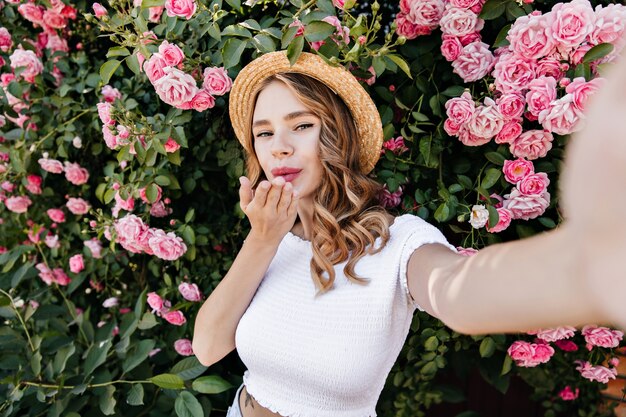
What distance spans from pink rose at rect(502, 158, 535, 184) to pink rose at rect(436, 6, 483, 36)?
1.19 ft

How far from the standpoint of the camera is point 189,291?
1803 millimetres

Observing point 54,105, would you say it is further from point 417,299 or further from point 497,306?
point 497,306

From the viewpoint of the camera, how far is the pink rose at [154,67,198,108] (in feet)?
4.66

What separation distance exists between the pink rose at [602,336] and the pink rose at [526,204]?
40cm

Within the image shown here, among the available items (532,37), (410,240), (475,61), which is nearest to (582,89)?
(532,37)

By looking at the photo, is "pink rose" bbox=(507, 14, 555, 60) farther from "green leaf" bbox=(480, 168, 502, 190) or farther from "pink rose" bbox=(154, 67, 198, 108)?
"pink rose" bbox=(154, 67, 198, 108)

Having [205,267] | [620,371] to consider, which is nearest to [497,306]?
[205,267]

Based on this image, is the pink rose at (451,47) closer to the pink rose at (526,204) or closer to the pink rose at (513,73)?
the pink rose at (513,73)

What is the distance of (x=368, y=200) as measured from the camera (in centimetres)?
146

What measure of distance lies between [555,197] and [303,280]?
73cm

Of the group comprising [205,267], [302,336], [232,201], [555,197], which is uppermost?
[555,197]

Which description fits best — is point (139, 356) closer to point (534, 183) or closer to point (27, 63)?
point (27, 63)

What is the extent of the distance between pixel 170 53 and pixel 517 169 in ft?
3.26

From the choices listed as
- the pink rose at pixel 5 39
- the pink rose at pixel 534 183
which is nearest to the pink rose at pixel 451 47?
the pink rose at pixel 534 183
